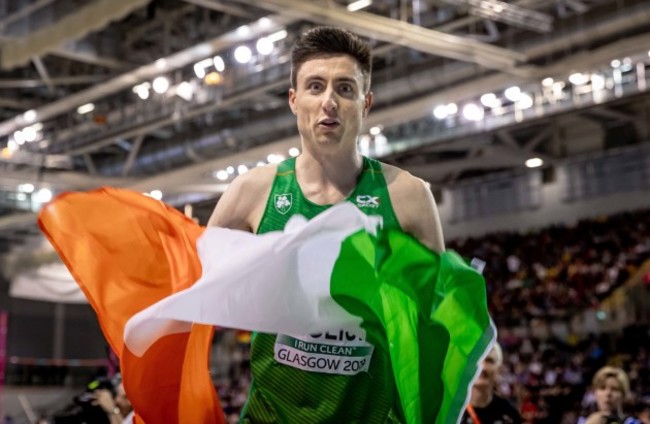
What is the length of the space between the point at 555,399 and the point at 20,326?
60.0 feet

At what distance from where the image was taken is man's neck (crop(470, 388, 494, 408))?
19.9 ft

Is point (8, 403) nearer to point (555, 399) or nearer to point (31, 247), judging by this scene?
point (31, 247)

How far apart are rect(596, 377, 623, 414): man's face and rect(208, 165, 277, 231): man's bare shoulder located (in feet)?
13.9

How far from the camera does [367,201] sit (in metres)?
2.90

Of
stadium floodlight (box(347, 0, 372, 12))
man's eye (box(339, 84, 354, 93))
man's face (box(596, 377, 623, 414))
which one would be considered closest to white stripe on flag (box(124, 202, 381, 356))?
man's eye (box(339, 84, 354, 93))

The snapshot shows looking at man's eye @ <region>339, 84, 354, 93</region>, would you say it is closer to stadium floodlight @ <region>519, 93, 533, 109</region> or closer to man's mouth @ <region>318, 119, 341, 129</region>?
man's mouth @ <region>318, 119, 341, 129</region>

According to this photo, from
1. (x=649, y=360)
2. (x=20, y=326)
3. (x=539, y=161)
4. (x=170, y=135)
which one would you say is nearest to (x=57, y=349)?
(x=20, y=326)

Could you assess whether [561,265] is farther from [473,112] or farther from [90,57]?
[90,57]

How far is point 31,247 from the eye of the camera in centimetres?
2958

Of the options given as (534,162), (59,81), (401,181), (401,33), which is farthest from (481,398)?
(534,162)

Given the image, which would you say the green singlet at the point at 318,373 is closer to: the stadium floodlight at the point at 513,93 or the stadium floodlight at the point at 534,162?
the stadium floodlight at the point at 513,93

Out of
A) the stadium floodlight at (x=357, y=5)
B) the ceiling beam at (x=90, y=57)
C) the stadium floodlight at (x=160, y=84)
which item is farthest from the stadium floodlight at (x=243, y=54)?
the ceiling beam at (x=90, y=57)

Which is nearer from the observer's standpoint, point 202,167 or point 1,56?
point 1,56

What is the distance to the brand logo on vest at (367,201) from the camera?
2.89 metres
